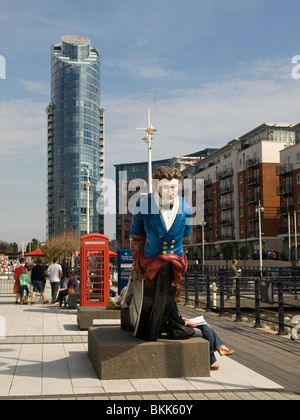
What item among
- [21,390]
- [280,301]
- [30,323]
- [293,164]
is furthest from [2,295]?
[293,164]

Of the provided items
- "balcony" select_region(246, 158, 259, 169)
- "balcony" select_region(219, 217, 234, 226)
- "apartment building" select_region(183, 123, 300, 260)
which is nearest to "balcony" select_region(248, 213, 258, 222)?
"apartment building" select_region(183, 123, 300, 260)

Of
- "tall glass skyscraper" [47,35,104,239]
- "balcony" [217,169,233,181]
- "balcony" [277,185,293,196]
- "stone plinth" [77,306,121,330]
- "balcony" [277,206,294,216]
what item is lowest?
"stone plinth" [77,306,121,330]

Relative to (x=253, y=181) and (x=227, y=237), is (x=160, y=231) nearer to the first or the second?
(x=253, y=181)

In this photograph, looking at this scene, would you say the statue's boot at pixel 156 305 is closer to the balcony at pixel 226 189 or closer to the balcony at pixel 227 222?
the balcony at pixel 227 222

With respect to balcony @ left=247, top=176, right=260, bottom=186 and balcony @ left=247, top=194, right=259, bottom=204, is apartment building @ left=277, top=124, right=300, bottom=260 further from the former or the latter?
balcony @ left=247, top=194, right=259, bottom=204

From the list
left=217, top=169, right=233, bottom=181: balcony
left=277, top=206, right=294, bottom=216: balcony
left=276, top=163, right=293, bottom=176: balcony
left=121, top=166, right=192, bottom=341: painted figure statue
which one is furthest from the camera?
left=217, top=169, right=233, bottom=181: balcony

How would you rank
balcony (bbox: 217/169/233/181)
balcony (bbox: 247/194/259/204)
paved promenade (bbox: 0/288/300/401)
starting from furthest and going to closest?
balcony (bbox: 217/169/233/181) → balcony (bbox: 247/194/259/204) → paved promenade (bbox: 0/288/300/401)

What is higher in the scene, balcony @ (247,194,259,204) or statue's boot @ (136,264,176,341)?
balcony @ (247,194,259,204)

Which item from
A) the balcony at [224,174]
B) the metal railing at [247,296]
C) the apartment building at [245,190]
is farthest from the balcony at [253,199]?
the metal railing at [247,296]

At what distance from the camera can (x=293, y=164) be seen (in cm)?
5572

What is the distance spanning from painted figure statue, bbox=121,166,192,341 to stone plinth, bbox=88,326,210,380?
25cm

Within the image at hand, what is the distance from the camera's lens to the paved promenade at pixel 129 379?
228 inches

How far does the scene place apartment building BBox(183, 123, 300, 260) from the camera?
201 feet
